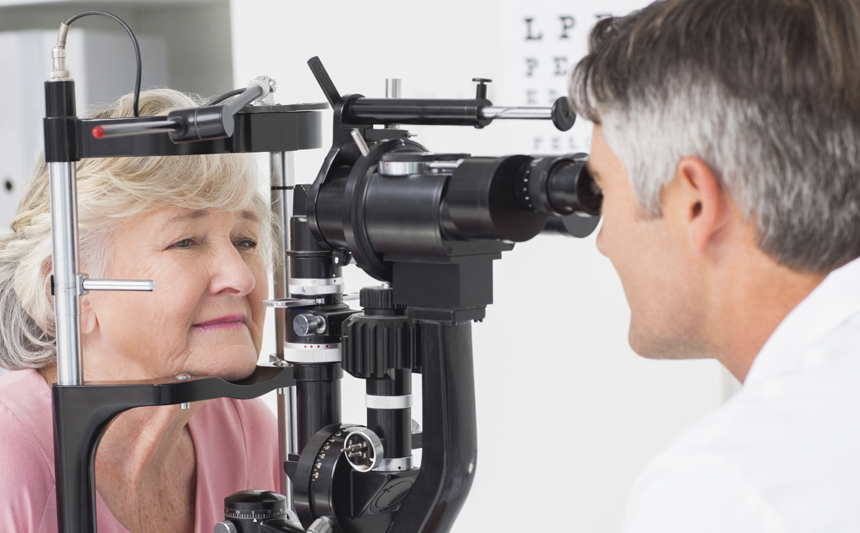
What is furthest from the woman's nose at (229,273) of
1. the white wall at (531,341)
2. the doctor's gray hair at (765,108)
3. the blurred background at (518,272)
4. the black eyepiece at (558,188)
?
the white wall at (531,341)

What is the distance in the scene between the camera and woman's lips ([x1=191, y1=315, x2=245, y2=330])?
103 centimetres

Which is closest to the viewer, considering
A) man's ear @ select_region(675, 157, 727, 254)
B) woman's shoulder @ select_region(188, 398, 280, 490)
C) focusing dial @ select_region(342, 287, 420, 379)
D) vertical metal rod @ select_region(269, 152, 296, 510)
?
man's ear @ select_region(675, 157, 727, 254)

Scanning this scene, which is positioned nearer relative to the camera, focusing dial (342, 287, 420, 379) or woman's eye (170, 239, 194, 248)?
focusing dial (342, 287, 420, 379)

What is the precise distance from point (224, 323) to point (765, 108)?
24.6 inches

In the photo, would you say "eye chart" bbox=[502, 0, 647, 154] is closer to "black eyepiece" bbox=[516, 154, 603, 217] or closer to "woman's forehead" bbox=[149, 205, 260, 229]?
→ "woman's forehead" bbox=[149, 205, 260, 229]

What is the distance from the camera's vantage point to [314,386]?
0.87 metres

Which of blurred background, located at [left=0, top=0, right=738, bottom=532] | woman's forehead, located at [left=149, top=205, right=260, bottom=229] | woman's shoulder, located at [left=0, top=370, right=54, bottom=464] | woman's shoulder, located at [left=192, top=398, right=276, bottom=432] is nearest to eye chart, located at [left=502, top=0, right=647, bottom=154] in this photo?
blurred background, located at [left=0, top=0, right=738, bottom=532]

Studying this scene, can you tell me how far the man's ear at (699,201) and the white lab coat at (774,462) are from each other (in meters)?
0.11

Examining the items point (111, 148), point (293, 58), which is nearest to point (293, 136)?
point (111, 148)

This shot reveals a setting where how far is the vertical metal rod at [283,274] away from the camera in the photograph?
0.93 m

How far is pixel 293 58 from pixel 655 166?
1.52m

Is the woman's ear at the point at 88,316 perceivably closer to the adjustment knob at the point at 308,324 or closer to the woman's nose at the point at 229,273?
the woman's nose at the point at 229,273

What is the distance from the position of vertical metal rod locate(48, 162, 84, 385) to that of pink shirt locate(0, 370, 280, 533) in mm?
195

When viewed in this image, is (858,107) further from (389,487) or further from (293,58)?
(293,58)
